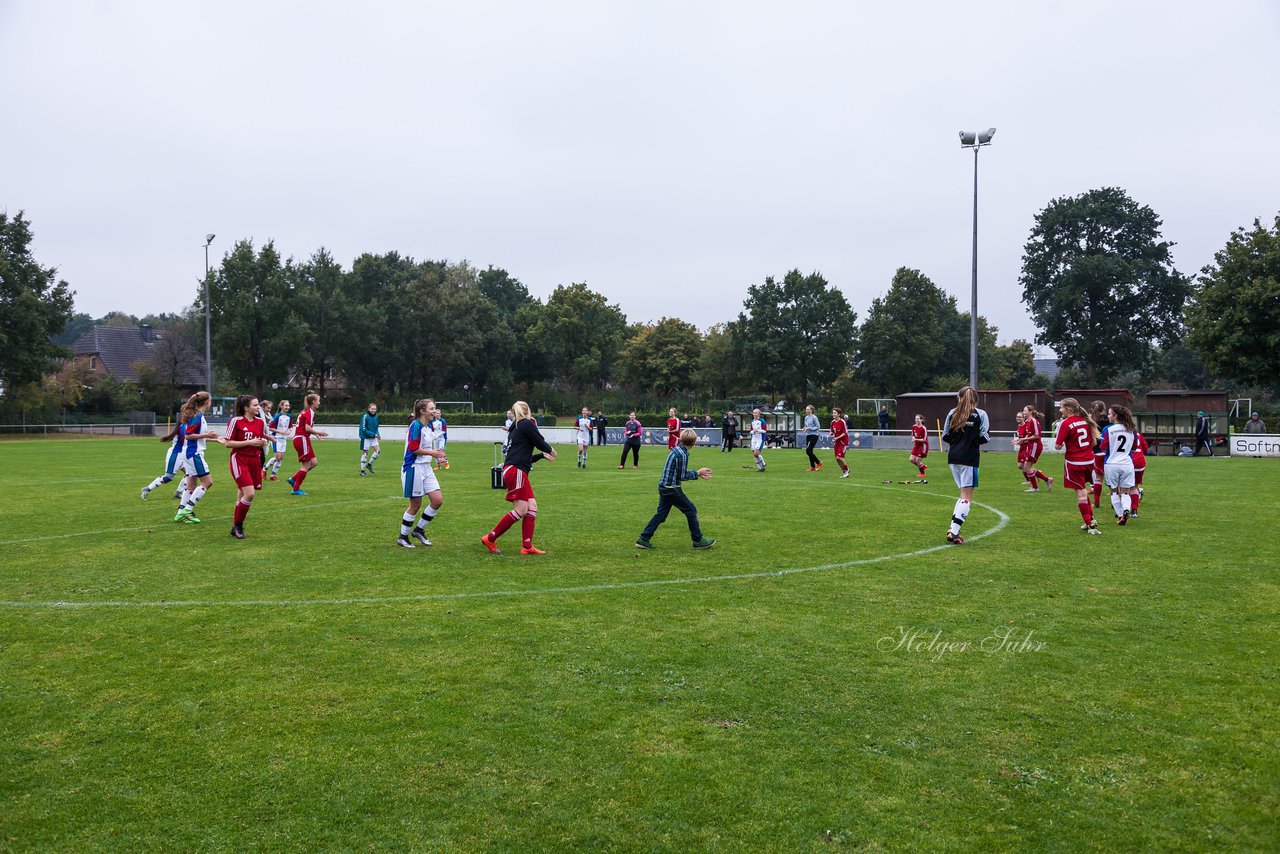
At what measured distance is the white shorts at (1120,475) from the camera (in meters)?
13.7

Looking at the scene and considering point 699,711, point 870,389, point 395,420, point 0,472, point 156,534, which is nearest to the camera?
point 699,711

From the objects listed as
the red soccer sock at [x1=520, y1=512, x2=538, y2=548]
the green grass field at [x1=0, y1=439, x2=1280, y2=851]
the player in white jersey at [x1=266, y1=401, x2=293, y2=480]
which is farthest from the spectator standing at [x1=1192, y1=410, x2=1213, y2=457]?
the player in white jersey at [x1=266, y1=401, x2=293, y2=480]

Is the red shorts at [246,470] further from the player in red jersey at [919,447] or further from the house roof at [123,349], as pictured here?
the house roof at [123,349]

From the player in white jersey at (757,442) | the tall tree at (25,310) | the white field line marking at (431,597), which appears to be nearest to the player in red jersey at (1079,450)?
the white field line marking at (431,597)

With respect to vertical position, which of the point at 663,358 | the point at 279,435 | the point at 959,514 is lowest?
the point at 959,514

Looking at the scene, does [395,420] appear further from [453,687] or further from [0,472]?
[453,687]

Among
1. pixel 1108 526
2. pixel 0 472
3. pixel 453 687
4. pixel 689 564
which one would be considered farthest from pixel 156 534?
pixel 0 472

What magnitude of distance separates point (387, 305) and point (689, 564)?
7097 cm

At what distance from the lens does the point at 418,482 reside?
11.7m

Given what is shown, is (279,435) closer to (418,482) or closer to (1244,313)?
(418,482)

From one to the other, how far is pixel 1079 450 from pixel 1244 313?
35.3 m

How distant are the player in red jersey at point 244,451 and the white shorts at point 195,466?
2071mm

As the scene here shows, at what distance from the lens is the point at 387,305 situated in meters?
76.3

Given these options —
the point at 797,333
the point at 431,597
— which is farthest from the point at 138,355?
the point at 431,597
